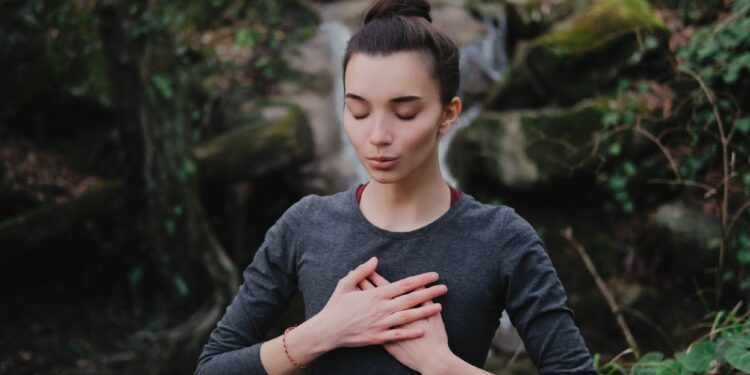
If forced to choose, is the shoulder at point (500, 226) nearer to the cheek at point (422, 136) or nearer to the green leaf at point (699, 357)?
the cheek at point (422, 136)

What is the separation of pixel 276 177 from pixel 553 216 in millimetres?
2553

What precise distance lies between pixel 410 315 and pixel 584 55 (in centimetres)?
500

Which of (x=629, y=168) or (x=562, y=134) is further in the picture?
(x=562, y=134)

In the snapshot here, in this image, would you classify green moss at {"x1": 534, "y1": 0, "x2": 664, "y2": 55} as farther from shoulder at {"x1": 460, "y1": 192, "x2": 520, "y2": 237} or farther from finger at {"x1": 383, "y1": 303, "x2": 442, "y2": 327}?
finger at {"x1": 383, "y1": 303, "x2": 442, "y2": 327}

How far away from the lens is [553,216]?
5.83m

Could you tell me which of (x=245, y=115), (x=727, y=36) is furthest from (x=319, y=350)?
(x=245, y=115)

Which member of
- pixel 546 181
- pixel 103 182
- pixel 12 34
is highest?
pixel 12 34

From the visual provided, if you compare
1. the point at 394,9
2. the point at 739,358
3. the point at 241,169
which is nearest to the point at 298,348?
the point at 394,9

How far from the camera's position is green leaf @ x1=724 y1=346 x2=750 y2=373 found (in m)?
1.85

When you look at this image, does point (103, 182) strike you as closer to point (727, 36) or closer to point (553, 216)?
point (553, 216)

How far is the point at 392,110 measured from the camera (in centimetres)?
147

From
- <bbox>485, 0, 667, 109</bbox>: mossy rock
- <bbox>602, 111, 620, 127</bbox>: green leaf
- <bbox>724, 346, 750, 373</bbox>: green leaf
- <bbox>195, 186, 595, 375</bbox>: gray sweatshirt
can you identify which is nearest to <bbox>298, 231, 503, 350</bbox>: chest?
<bbox>195, 186, 595, 375</bbox>: gray sweatshirt

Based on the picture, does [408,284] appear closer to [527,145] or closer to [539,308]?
[539,308]

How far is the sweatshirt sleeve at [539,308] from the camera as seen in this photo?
142cm
